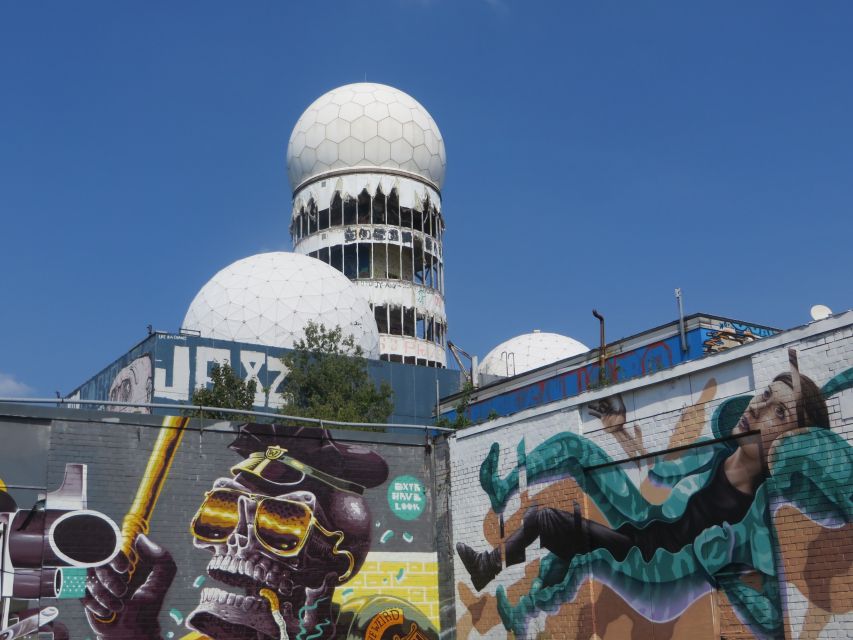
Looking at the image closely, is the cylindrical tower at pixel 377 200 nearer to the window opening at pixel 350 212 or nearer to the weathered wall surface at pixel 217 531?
the window opening at pixel 350 212

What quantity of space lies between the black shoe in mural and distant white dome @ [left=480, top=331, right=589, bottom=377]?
29.2 m

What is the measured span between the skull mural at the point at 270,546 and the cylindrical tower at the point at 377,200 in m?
26.9

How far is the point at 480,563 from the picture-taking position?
1759 centimetres

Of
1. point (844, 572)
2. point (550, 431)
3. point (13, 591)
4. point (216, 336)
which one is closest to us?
point (844, 572)

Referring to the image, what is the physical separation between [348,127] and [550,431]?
30408mm

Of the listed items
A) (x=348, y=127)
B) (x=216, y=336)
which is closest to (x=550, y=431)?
(x=216, y=336)

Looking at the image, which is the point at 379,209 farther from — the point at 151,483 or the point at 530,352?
the point at 151,483

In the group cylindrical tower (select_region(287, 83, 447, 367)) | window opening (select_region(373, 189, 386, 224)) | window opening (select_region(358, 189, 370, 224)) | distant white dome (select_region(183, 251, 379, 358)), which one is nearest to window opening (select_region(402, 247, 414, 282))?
cylindrical tower (select_region(287, 83, 447, 367))

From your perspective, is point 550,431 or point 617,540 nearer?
point 617,540

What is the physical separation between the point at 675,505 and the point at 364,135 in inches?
1290

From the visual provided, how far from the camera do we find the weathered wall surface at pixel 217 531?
589 inches

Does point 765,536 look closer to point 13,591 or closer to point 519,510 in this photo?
point 519,510

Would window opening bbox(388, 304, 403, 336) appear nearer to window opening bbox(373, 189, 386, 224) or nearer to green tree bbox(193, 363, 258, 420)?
window opening bbox(373, 189, 386, 224)

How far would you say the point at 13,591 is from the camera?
47.5ft
